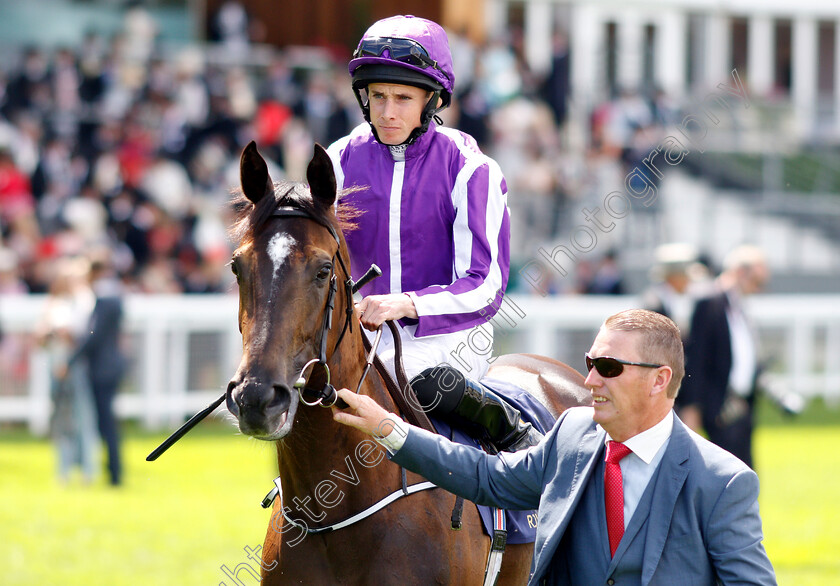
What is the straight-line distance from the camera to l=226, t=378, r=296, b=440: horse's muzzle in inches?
114

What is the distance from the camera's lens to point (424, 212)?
12.4 feet

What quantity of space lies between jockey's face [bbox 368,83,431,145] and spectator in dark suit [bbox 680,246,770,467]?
4.66 m

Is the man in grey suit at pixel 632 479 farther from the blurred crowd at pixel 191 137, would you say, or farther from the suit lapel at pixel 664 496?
the blurred crowd at pixel 191 137

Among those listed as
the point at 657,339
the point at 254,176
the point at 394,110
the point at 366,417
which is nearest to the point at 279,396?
the point at 366,417

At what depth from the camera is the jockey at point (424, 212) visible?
375 cm

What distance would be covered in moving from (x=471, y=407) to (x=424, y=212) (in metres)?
0.66

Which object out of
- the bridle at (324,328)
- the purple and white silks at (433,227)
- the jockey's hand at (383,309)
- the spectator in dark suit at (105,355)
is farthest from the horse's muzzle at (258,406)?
the spectator in dark suit at (105,355)

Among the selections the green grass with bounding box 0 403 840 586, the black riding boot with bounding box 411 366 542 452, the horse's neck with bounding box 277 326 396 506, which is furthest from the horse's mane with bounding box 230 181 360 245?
the green grass with bounding box 0 403 840 586

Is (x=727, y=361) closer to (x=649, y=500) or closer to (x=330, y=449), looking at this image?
(x=330, y=449)

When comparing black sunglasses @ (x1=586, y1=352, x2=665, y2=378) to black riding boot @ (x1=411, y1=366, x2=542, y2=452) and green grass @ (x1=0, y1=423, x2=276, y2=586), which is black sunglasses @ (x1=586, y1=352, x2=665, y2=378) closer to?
black riding boot @ (x1=411, y1=366, x2=542, y2=452)

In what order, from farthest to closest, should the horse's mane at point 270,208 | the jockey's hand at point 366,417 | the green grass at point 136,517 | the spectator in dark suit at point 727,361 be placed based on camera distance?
the spectator in dark suit at point 727,361, the green grass at point 136,517, the horse's mane at point 270,208, the jockey's hand at point 366,417

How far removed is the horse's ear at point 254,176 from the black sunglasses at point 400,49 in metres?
0.64

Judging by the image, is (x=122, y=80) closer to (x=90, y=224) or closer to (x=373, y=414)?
(x=90, y=224)

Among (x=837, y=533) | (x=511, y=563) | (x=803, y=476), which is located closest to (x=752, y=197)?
(x=803, y=476)
